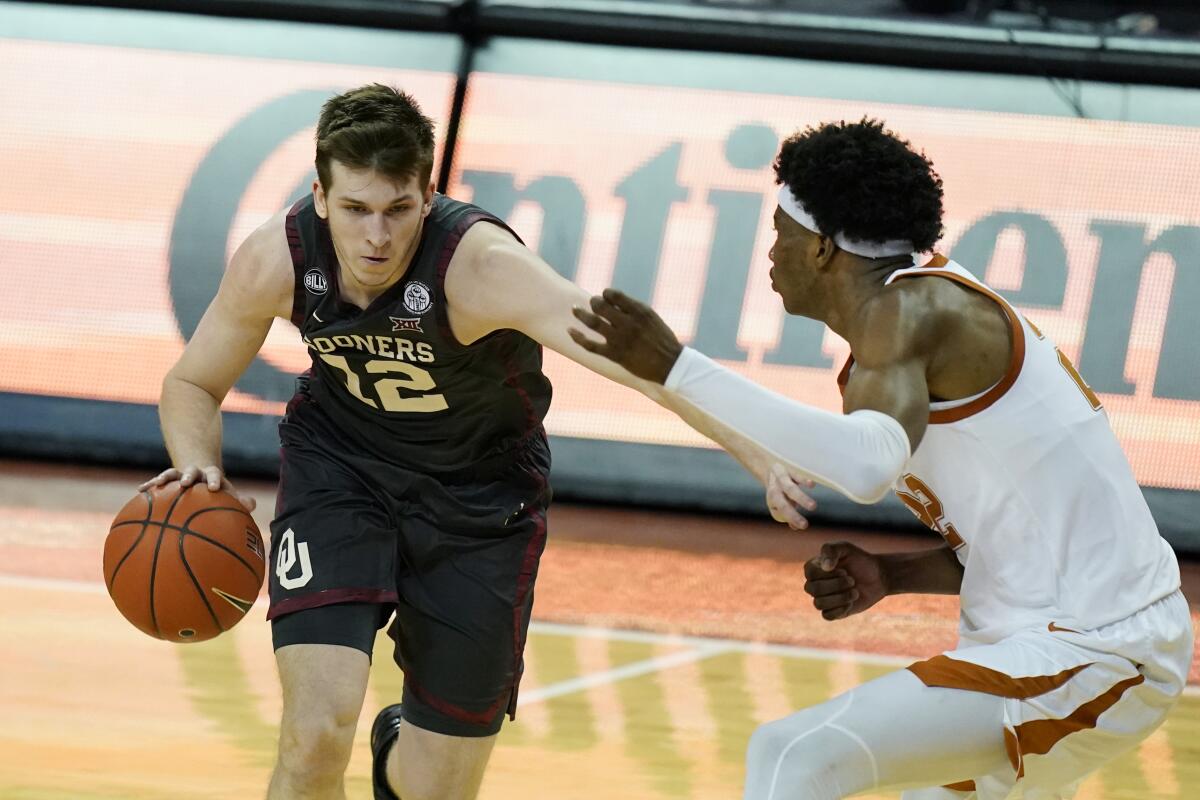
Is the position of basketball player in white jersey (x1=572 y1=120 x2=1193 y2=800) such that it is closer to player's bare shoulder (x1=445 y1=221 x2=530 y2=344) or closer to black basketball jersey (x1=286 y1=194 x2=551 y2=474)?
player's bare shoulder (x1=445 y1=221 x2=530 y2=344)

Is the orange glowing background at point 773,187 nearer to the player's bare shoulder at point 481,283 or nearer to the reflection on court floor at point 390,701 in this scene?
the reflection on court floor at point 390,701

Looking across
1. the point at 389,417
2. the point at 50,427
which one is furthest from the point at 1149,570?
the point at 50,427

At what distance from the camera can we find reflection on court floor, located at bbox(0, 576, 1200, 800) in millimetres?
4953

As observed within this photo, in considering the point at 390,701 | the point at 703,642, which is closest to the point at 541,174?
the point at 703,642

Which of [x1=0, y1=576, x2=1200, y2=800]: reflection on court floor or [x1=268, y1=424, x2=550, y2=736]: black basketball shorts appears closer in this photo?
[x1=268, y1=424, x2=550, y2=736]: black basketball shorts

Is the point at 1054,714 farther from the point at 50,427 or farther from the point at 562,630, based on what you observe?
the point at 50,427

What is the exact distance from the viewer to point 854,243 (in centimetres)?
344

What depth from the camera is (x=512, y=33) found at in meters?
9.62

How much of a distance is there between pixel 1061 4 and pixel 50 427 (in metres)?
6.63

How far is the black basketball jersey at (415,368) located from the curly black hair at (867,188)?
101cm

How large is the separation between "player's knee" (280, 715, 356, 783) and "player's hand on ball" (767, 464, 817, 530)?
1133 mm

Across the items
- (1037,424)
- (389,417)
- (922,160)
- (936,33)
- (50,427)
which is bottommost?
(50,427)

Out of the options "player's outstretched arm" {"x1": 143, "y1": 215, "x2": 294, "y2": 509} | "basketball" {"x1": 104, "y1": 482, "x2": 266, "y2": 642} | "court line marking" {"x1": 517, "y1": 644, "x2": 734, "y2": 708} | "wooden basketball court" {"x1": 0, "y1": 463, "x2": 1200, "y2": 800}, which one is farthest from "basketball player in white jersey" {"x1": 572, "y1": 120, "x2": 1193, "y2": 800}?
"court line marking" {"x1": 517, "y1": 644, "x2": 734, "y2": 708}

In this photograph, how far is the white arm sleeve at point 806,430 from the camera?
3008mm
